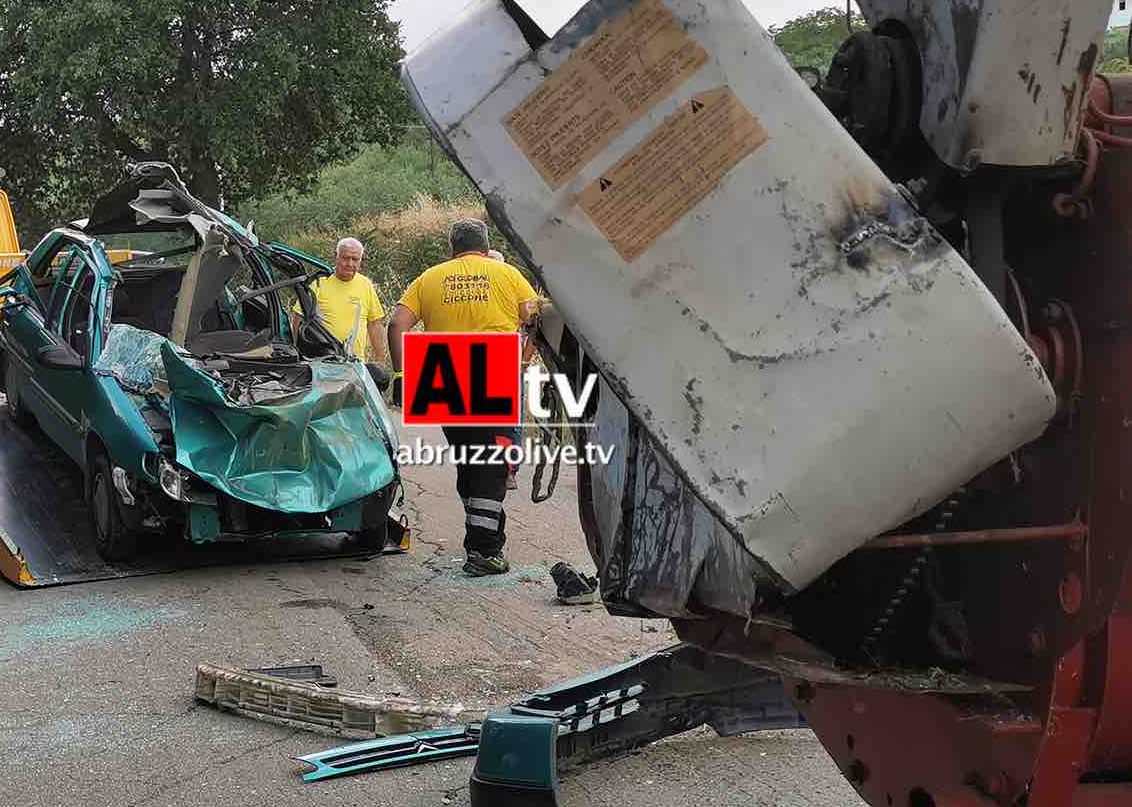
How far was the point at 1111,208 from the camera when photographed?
2371 mm

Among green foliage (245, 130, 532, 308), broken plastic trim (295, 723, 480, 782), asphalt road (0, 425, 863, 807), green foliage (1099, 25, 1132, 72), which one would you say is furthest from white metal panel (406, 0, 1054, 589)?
green foliage (245, 130, 532, 308)

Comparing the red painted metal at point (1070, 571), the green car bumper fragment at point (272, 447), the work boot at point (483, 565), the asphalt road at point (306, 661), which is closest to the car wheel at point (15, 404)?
the green car bumper fragment at point (272, 447)

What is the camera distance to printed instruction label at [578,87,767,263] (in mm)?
2225

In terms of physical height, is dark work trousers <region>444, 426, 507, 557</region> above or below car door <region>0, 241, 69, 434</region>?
below

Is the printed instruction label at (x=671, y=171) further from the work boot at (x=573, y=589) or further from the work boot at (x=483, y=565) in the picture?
the work boot at (x=483, y=565)

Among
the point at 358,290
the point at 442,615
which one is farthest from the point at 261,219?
the point at 442,615

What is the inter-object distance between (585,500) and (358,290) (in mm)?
6712

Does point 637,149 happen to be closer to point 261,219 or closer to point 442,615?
point 442,615

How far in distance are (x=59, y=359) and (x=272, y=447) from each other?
1.51 meters

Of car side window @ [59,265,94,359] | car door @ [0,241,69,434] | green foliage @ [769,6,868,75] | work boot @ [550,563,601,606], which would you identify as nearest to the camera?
green foliage @ [769,6,868,75]

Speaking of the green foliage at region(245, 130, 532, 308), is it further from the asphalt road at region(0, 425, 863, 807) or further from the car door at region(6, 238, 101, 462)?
the asphalt road at region(0, 425, 863, 807)

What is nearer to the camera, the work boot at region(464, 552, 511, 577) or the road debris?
the road debris

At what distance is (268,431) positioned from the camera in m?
7.57

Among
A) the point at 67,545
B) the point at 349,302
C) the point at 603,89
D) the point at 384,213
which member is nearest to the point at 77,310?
the point at 67,545
